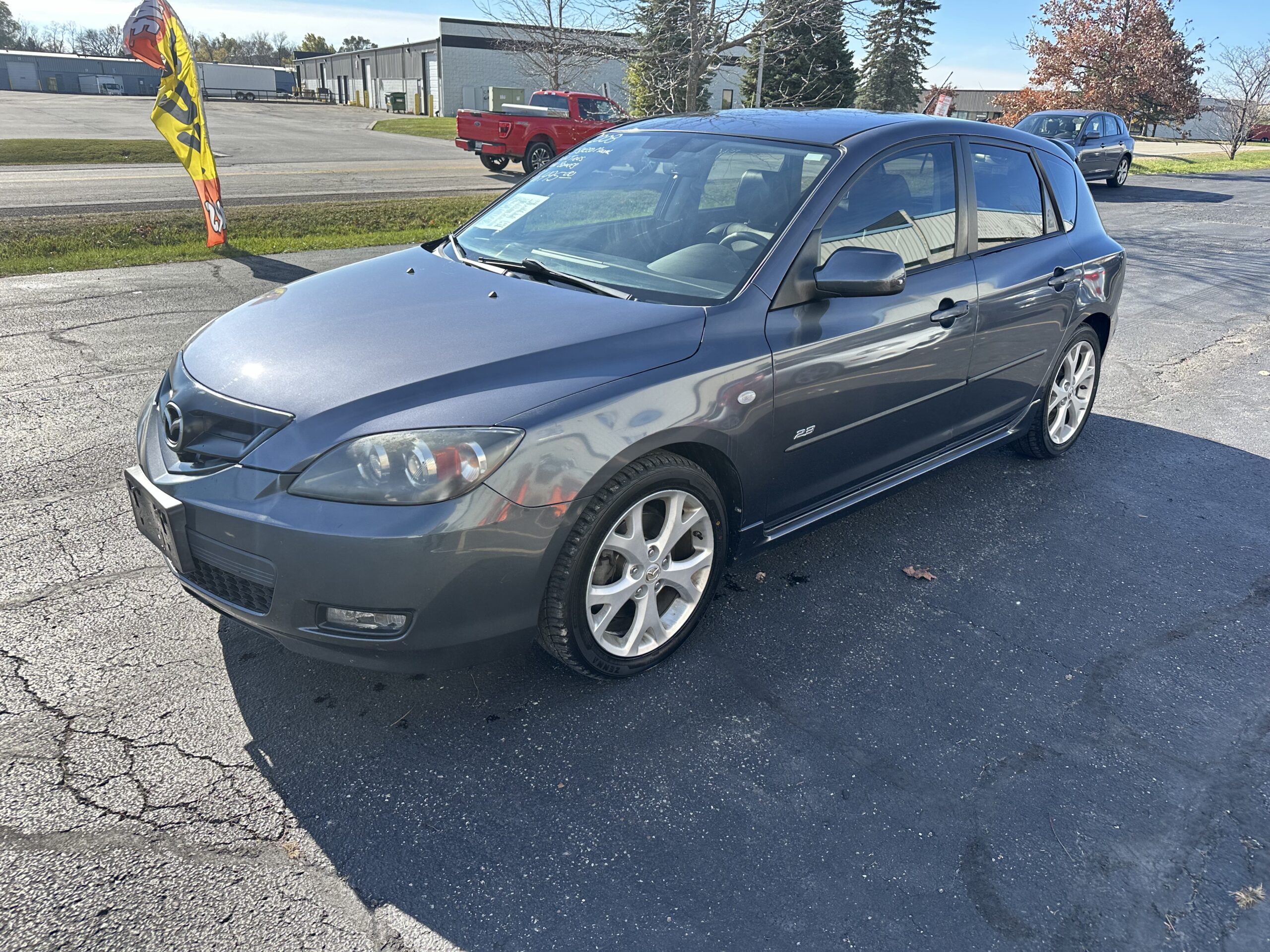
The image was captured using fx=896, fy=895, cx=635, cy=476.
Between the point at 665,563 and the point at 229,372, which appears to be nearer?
the point at 229,372

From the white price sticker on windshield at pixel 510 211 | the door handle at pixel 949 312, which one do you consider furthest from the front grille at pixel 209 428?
the door handle at pixel 949 312

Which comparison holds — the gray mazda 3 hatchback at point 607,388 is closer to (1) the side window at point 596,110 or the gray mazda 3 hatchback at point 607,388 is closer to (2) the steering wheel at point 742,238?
(2) the steering wheel at point 742,238

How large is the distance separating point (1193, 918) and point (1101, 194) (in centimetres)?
2123

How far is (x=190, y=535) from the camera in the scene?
8.39 ft

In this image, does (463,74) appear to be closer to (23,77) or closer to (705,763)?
(23,77)

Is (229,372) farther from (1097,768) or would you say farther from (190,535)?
(1097,768)

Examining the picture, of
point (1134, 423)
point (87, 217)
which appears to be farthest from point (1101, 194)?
point (87, 217)

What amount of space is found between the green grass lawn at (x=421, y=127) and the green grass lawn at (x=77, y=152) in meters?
12.4

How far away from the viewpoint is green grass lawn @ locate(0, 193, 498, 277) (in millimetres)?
9398

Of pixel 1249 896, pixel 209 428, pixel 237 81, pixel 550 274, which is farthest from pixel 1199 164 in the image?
pixel 237 81

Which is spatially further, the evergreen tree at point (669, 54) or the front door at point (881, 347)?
the evergreen tree at point (669, 54)

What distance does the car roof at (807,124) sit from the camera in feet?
12.3

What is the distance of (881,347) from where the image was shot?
3.52 m

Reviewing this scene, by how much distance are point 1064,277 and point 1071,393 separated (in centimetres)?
83
